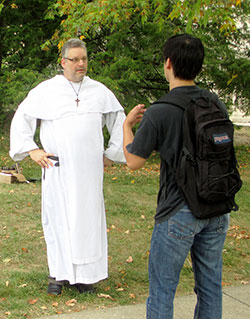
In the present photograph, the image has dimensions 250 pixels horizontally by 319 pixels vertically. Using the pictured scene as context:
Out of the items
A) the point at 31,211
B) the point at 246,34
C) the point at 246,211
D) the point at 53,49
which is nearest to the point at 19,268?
the point at 31,211

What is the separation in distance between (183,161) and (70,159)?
5.57ft

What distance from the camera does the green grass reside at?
13.7 feet

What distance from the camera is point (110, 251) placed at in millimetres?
5695

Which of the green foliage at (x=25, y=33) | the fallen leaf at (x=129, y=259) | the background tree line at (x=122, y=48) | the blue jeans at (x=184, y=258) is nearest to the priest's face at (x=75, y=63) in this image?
the blue jeans at (x=184, y=258)

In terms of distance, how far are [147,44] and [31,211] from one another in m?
6.56

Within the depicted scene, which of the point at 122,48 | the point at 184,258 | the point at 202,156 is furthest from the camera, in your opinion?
the point at 122,48

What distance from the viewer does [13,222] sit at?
688cm

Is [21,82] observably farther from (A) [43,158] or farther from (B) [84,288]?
(B) [84,288]

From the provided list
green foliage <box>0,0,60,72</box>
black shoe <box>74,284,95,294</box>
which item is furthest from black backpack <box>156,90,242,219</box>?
green foliage <box>0,0,60,72</box>

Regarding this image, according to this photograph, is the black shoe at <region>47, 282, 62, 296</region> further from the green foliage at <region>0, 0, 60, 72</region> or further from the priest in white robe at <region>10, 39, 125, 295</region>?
the green foliage at <region>0, 0, 60, 72</region>

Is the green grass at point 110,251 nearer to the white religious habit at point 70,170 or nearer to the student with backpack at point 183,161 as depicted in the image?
the white religious habit at point 70,170

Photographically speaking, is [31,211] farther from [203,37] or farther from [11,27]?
[11,27]

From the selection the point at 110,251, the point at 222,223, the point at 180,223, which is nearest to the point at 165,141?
the point at 180,223

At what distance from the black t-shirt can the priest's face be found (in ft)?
5.36
